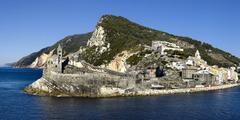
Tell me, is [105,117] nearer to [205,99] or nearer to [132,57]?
[205,99]

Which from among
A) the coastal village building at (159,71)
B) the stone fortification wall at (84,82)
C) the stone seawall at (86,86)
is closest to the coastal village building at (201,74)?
the coastal village building at (159,71)

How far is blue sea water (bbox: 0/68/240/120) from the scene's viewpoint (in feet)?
259

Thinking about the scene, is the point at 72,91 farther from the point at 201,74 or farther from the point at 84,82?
the point at 201,74

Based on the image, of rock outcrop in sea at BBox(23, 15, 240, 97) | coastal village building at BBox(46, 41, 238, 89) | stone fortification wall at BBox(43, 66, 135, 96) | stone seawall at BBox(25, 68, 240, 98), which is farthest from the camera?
coastal village building at BBox(46, 41, 238, 89)

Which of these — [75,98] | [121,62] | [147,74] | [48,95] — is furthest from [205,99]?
[121,62]

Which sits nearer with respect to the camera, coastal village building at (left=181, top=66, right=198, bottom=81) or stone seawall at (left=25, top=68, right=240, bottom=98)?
stone seawall at (left=25, top=68, right=240, bottom=98)

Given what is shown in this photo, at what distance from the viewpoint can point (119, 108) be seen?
88.1 meters

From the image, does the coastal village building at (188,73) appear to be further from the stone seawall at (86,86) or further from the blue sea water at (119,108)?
the blue sea water at (119,108)

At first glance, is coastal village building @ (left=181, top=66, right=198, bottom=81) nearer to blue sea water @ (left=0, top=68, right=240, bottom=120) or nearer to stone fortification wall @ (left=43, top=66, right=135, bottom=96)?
blue sea water @ (left=0, top=68, right=240, bottom=120)

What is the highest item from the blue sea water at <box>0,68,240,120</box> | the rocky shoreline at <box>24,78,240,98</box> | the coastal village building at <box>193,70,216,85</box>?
A: the coastal village building at <box>193,70,216,85</box>

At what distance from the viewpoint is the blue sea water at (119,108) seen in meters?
79.0

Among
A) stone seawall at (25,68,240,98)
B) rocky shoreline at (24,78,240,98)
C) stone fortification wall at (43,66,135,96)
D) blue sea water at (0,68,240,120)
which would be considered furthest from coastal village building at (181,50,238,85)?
stone fortification wall at (43,66,135,96)

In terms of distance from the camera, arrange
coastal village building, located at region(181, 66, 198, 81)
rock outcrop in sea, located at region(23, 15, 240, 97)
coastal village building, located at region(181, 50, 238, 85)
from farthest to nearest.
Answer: coastal village building, located at region(181, 50, 238, 85)
coastal village building, located at region(181, 66, 198, 81)
rock outcrop in sea, located at region(23, 15, 240, 97)

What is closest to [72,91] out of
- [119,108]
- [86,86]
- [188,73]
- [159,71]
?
[86,86]
